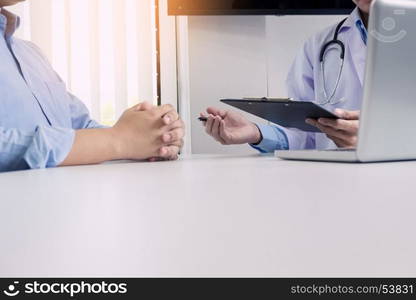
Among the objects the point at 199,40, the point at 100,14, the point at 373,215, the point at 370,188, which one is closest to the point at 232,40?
the point at 199,40

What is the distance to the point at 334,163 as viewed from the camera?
0.77 meters

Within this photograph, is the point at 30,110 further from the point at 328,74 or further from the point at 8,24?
the point at 328,74

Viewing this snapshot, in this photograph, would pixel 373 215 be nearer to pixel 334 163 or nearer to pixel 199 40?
pixel 334 163

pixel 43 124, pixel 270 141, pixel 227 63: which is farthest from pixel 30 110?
pixel 227 63

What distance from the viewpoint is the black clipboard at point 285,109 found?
33.4 inches

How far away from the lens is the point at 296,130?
56.0 inches

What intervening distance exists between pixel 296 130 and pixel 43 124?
0.71 metres

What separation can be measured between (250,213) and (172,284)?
0.48 ft

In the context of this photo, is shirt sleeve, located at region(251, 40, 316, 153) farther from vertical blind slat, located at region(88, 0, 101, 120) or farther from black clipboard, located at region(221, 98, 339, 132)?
vertical blind slat, located at region(88, 0, 101, 120)

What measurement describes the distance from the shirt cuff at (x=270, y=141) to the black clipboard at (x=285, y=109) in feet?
0.66

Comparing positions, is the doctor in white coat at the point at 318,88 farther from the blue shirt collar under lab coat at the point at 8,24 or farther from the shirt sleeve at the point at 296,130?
the blue shirt collar under lab coat at the point at 8,24

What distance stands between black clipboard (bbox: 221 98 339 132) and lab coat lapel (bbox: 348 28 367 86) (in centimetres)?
47

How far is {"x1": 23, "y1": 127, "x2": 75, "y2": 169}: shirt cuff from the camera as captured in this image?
2.72 ft

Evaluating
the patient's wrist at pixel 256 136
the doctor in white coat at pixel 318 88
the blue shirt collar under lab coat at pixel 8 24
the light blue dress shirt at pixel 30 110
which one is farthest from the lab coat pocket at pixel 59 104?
the patient's wrist at pixel 256 136
